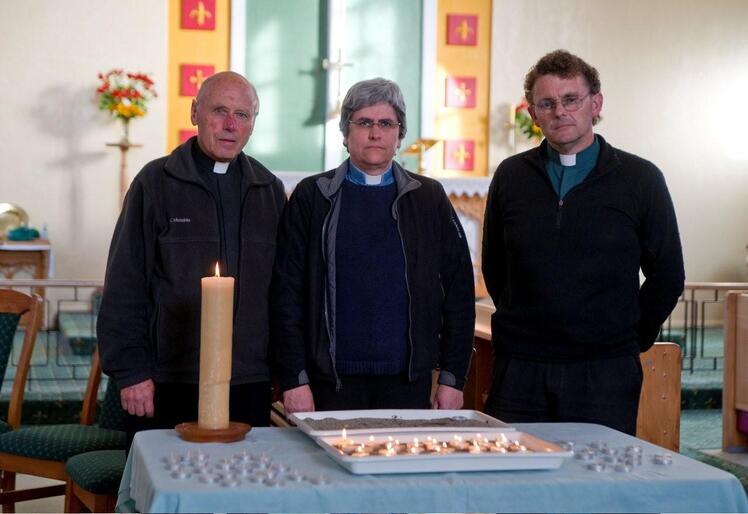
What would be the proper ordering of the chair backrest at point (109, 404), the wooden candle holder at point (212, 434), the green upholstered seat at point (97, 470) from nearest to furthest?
1. the wooden candle holder at point (212, 434)
2. the green upholstered seat at point (97, 470)
3. the chair backrest at point (109, 404)

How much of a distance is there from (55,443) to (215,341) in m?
2.02

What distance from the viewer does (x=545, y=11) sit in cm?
951

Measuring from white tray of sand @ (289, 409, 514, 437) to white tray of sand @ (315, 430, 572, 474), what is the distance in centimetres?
2

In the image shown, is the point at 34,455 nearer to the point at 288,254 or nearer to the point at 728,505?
the point at 288,254

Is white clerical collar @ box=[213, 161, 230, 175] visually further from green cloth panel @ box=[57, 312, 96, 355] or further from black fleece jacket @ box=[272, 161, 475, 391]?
green cloth panel @ box=[57, 312, 96, 355]

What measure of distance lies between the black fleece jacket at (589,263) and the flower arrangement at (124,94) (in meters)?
5.98

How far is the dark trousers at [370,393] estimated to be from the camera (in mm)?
2488

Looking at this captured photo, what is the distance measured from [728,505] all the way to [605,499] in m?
0.21

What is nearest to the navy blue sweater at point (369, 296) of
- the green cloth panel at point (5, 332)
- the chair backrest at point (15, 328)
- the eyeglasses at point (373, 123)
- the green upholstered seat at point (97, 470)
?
the eyeglasses at point (373, 123)

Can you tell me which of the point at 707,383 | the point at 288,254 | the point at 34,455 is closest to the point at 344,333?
the point at 288,254

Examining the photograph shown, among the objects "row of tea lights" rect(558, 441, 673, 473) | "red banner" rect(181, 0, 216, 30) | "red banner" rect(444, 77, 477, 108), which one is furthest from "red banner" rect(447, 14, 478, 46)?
"row of tea lights" rect(558, 441, 673, 473)

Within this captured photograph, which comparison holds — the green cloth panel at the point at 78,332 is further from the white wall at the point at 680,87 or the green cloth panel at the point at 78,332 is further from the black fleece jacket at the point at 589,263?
the black fleece jacket at the point at 589,263

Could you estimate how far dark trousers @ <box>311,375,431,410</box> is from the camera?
2488 millimetres

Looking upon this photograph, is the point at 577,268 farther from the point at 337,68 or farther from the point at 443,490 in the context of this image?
the point at 337,68
